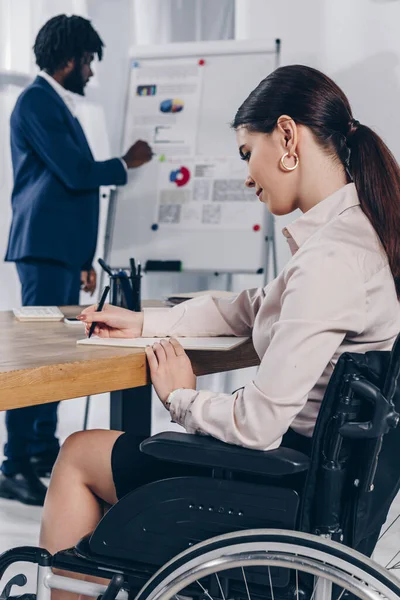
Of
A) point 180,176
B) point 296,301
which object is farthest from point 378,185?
point 180,176

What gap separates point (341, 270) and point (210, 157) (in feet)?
7.83

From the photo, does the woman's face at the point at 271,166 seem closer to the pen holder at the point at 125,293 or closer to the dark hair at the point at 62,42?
the pen holder at the point at 125,293

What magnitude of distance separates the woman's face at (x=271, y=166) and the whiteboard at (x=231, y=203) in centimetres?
198

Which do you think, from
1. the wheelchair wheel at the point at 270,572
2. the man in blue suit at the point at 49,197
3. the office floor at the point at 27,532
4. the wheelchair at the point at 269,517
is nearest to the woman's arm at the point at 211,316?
the wheelchair at the point at 269,517

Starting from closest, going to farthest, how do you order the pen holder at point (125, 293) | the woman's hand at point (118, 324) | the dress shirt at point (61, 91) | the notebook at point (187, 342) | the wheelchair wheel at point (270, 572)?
the wheelchair wheel at point (270, 572) < the notebook at point (187, 342) < the woman's hand at point (118, 324) < the pen holder at point (125, 293) < the dress shirt at point (61, 91)

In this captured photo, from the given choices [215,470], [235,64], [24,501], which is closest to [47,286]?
[24,501]

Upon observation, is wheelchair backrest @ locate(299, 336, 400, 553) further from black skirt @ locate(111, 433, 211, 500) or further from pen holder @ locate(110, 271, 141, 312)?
pen holder @ locate(110, 271, 141, 312)

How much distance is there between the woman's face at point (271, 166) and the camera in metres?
1.20

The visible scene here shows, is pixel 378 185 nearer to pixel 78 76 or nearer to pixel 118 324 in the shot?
pixel 118 324

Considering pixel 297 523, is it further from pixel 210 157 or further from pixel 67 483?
pixel 210 157

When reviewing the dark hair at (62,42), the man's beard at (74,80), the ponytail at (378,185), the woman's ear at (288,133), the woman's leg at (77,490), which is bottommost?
the woman's leg at (77,490)

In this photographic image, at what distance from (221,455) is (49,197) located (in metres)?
2.04

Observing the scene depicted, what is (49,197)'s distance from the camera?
2893 mm

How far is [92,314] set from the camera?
59.7 inches
